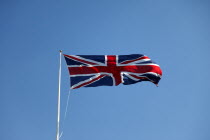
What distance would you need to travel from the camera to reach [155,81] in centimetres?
1783

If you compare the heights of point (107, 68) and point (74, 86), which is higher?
point (107, 68)

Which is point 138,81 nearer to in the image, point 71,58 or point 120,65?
point 120,65

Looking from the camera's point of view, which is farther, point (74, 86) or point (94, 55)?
point (94, 55)

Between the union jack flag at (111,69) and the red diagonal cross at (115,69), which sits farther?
the red diagonal cross at (115,69)

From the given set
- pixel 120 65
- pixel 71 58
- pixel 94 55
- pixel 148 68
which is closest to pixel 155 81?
pixel 148 68

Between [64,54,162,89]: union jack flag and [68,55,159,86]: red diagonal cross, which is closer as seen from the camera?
[64,54,162,89]: union jack flag

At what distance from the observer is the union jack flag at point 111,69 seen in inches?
682

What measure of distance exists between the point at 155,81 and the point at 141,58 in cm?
164

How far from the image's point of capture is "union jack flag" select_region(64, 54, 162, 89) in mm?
17328

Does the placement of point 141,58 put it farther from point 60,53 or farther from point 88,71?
point 60,53

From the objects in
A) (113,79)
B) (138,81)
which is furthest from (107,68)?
(138,81)

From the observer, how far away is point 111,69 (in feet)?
58.9

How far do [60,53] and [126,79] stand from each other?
4.10 metres

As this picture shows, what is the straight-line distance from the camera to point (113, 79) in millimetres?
17688
